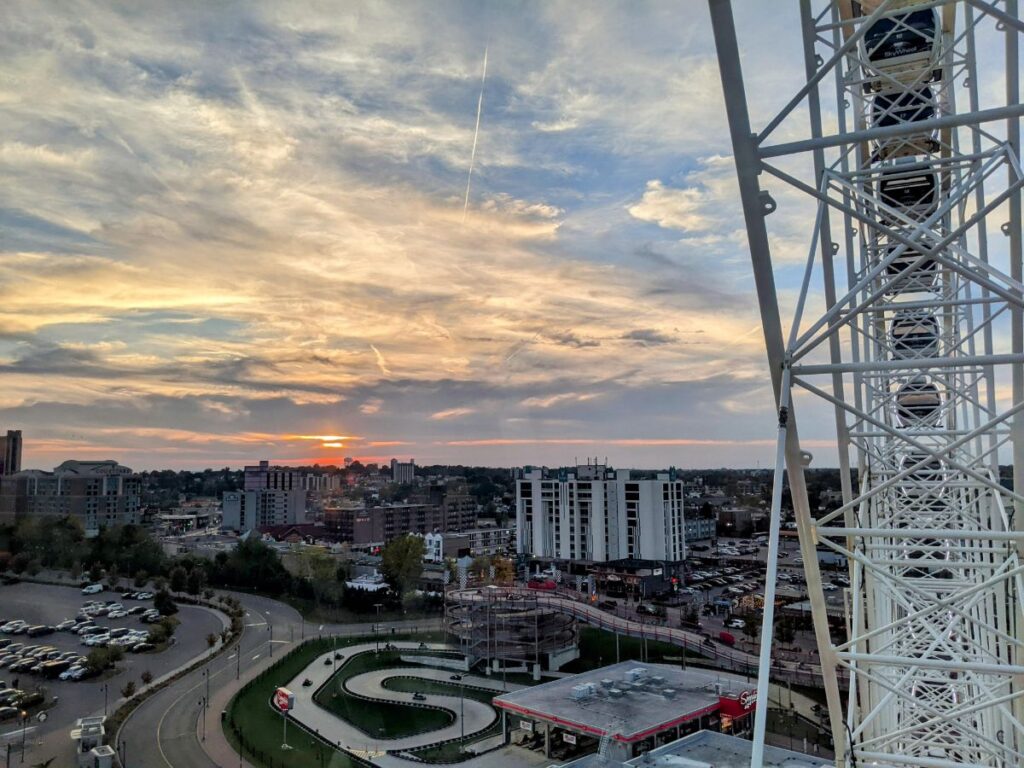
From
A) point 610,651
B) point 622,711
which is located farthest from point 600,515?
point 622,711

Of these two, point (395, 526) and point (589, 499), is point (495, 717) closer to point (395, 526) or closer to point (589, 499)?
point (589, 499)

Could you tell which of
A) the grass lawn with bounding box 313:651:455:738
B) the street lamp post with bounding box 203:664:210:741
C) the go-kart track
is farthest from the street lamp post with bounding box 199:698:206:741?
the grass lawn with bounding box 313:651:455:738

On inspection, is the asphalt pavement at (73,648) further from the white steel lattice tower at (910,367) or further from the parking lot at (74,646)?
the white steel lattice tower at (910,367)

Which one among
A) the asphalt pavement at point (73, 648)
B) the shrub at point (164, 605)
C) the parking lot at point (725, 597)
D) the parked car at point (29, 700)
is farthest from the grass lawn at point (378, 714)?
the parking lot at point (725, 597)

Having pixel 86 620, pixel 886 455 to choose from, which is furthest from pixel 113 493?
pixel 886 455

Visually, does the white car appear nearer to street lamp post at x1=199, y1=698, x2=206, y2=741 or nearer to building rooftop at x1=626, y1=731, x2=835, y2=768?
street lamp post at x1=199, y1=698, x2=206, y2=741

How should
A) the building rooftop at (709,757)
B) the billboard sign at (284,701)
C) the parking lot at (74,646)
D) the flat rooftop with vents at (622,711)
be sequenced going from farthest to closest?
the parking lot at (74,646) < the billboard sign at (284,701) < the flat rooftop with vents at (622,711) < the building rooftop at (709,757)
